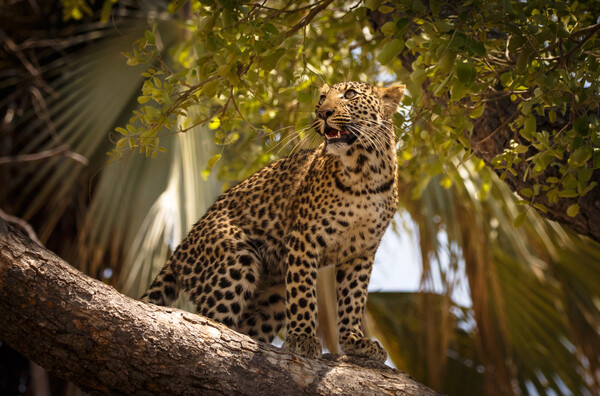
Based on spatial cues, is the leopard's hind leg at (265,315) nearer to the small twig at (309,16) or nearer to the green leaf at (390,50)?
the small twig at (309,16)

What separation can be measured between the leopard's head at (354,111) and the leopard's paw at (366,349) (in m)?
1.29

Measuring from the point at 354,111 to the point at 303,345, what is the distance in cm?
153

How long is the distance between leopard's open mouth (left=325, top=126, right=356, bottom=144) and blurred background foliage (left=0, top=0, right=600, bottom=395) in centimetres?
17

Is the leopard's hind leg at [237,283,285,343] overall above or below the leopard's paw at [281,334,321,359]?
above

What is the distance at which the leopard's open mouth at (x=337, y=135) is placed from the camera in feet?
14.9

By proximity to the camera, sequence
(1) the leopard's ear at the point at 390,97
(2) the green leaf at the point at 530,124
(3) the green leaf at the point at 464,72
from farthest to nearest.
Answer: (1) the leopard's ear at the point at 390,97 → (2) the green leaf at the point at 530,124 → (3) the green leaf at the point at 464,72

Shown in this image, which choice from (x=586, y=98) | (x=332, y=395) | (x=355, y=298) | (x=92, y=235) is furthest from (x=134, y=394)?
(x=92, y=235)

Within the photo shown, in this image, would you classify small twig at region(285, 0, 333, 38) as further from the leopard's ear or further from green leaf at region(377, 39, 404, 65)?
the leopard's ear

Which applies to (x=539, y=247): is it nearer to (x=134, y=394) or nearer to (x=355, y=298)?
(x=355, y=298)

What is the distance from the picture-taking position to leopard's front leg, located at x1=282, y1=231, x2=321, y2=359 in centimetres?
435

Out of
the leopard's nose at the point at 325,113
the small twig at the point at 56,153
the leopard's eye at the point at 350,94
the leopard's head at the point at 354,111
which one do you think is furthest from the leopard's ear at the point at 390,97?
the small twig at the point at 56,153

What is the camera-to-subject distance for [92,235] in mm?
6516

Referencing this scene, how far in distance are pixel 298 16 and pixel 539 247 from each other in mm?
4811

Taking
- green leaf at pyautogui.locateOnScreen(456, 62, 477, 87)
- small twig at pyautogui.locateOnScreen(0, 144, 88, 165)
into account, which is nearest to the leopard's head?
green leaf at pyautogui.locateOnScreen(456, 62, 477, 87)
